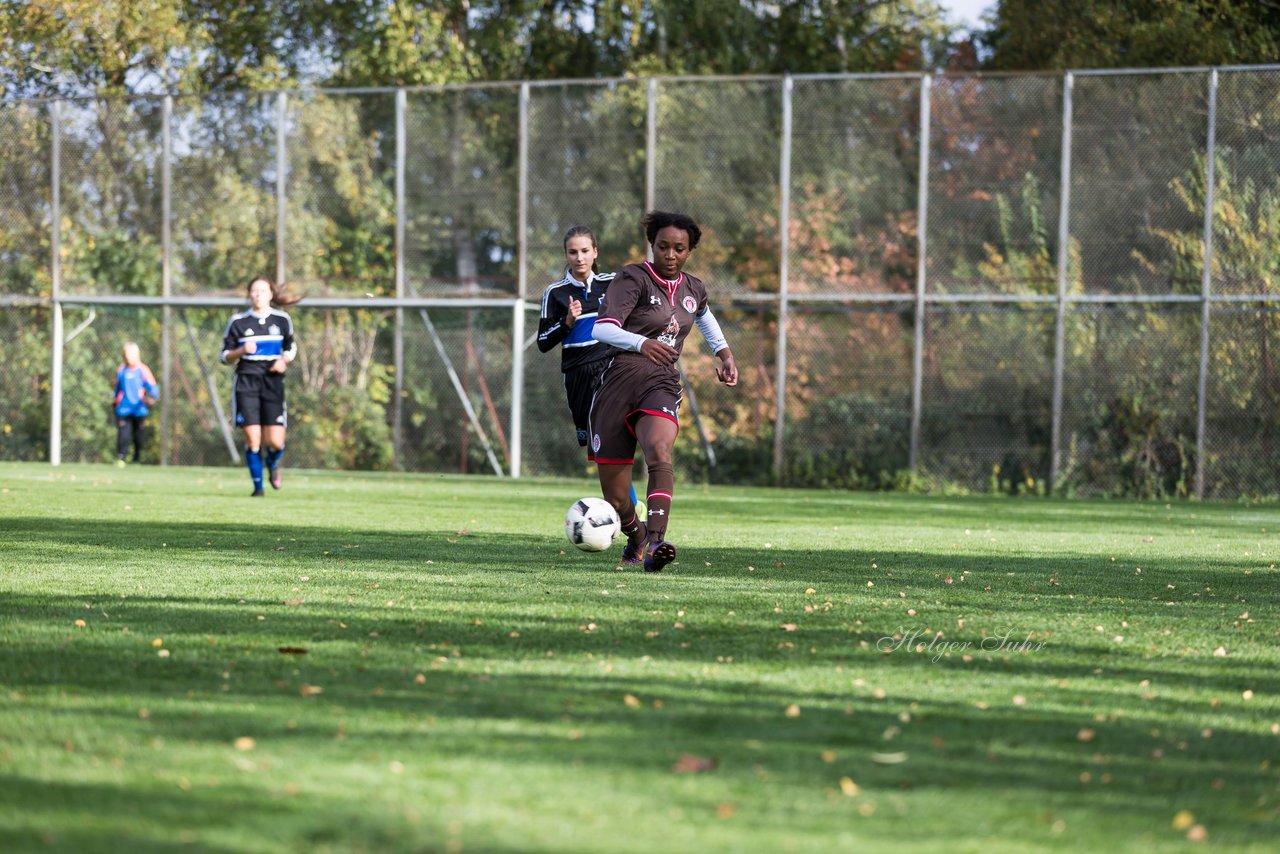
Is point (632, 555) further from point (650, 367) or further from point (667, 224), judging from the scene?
point (667, 224)

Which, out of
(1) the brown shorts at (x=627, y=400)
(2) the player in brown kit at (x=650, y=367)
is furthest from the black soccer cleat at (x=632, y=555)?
(1) the brown shorts at (x=627, y=400)

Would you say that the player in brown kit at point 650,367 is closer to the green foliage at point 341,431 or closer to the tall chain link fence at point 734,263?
the tall chain link fence at point 734,263

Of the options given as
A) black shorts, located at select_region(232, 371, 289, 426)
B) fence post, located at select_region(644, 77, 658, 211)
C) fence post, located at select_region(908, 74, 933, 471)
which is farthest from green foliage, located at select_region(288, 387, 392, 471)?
black shorts, located at select_region(232, 371, 289, 426)

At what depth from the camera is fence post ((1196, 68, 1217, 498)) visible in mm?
20266

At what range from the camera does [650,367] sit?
8547 millimetres

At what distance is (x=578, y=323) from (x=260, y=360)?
18.3 feet

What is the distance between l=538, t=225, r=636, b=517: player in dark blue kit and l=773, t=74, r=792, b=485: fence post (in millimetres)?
11335

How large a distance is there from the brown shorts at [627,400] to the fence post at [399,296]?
14735mm

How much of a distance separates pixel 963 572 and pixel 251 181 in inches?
707

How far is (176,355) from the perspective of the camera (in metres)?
24.2

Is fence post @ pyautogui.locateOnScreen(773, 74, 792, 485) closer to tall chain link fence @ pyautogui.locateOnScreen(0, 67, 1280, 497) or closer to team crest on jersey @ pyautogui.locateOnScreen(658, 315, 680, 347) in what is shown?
tall chain link fence @ pyautogui.locateOnScreen(0, 67, 1280, 497)

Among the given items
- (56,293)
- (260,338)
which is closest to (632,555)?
(260,338)

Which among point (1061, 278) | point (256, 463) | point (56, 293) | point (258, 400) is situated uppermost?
point (1061, 278)

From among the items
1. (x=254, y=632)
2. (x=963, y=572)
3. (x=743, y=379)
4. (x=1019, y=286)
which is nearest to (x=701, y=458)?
(x=743, y=379)
